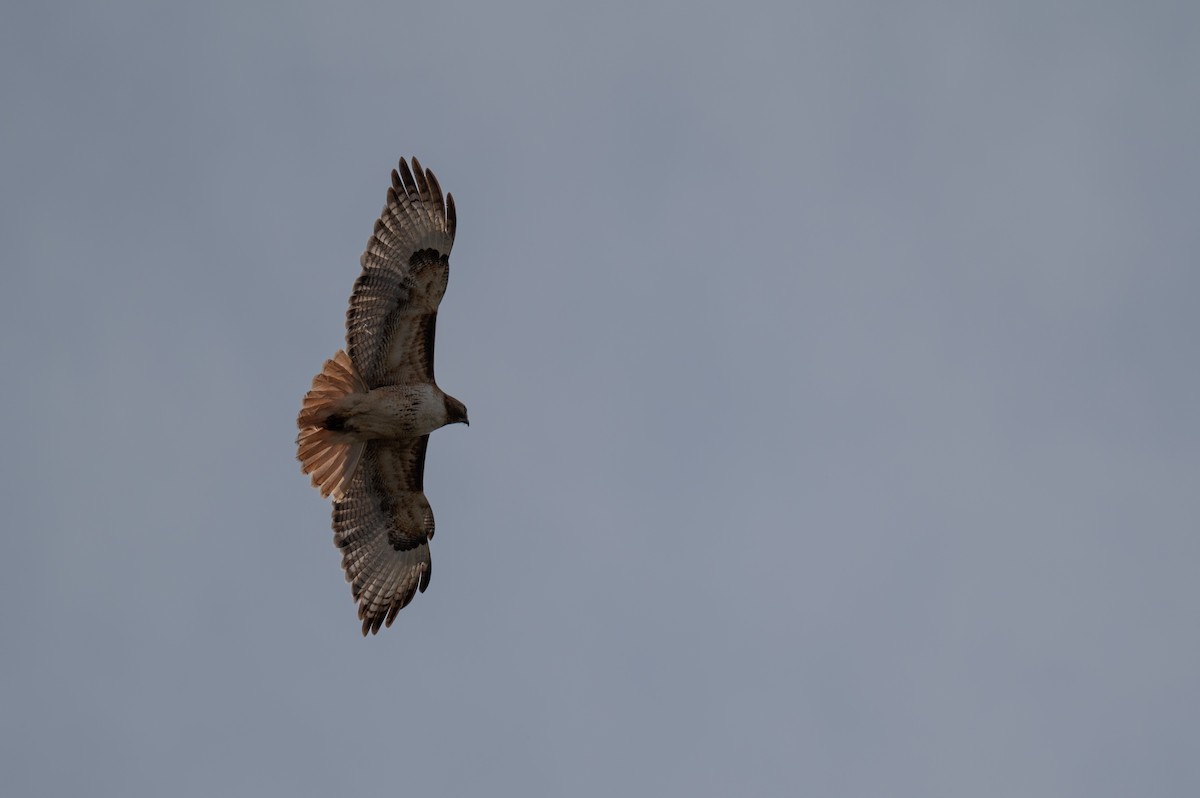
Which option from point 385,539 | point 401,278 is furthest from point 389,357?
point 385,539

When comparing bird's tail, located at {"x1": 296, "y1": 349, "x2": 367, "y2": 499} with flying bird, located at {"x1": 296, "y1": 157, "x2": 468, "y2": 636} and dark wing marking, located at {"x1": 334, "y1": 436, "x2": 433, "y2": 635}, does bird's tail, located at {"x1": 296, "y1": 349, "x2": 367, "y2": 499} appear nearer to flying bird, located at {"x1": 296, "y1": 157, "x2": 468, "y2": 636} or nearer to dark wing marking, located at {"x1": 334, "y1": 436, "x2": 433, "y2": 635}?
flying bird, located at {"x1": 296, "y1": 157, "x2": 468, "y2": 636}

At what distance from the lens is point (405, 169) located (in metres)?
16.0

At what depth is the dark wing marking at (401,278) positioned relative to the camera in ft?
51.4

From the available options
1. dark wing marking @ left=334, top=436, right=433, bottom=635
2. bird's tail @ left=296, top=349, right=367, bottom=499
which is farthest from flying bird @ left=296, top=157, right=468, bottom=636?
dark wing marking @ left=334, top=436, right=433, bottom=635

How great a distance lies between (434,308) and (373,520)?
2666 millimetres

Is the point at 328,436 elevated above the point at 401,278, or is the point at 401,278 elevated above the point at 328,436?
the point at 401,278

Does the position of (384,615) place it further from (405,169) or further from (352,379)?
(405,169)

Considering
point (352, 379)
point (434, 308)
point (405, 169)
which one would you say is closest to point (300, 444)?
point (352, 379)

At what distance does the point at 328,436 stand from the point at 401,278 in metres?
1.78

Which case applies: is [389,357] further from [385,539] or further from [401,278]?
[385,539]

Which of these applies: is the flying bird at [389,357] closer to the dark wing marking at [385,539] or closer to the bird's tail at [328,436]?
the bird's tail at [328,436]

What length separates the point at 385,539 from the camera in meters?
17.1

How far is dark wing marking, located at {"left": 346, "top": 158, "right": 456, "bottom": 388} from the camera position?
617 inches

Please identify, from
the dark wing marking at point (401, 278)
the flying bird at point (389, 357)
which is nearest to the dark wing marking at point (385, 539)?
the flying bird at point (389, 357)
